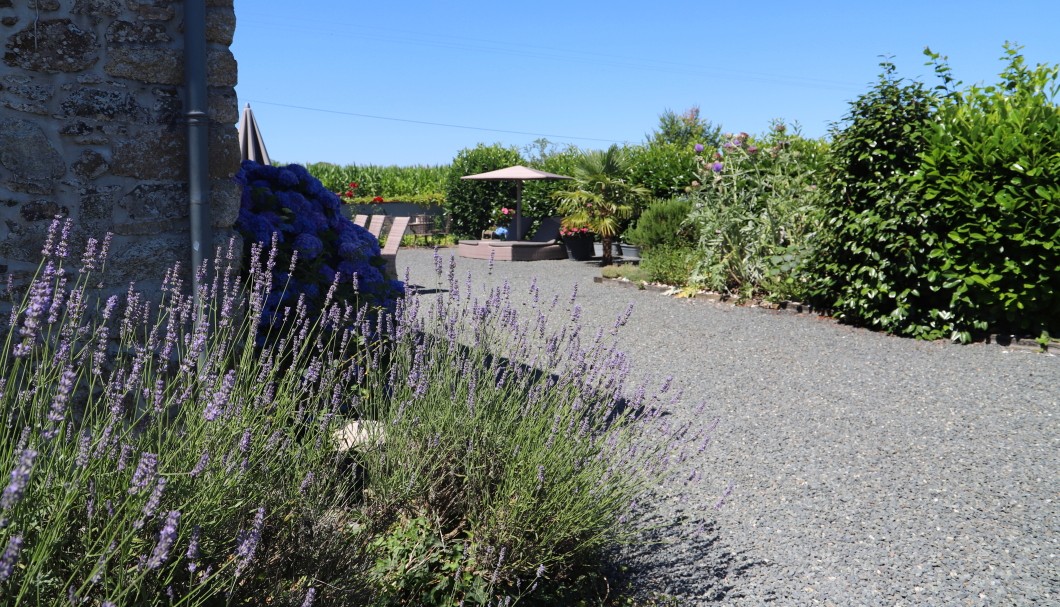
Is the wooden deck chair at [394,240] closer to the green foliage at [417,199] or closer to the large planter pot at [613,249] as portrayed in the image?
the large planter pot at [613,249]

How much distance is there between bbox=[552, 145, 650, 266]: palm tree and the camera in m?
15.3

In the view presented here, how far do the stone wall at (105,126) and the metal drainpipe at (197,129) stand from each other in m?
0.08

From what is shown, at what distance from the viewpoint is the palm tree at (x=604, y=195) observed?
601 inches

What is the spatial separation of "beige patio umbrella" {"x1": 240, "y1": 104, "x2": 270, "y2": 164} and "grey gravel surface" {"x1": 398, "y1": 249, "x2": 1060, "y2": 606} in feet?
15.1

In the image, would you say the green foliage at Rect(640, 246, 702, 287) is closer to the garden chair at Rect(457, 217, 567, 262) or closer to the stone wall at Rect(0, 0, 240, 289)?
the garden chair at Rect(457, 217, 567, 262)

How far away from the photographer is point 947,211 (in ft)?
25.2

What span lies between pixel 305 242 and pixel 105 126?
1.39m

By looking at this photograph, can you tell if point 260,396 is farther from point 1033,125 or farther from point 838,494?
point 1033,125

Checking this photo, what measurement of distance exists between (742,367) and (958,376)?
1.68 meters

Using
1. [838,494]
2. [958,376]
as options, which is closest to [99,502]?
[838,494]

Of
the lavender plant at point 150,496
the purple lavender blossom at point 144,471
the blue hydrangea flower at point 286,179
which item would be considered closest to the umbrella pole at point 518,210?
the blue hydrangea flower at point 286,179

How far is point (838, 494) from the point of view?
160 inches

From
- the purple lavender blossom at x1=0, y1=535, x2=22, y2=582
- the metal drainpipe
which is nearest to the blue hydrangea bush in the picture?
the metal drainpipe

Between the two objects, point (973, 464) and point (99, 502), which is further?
point (973, 464)
